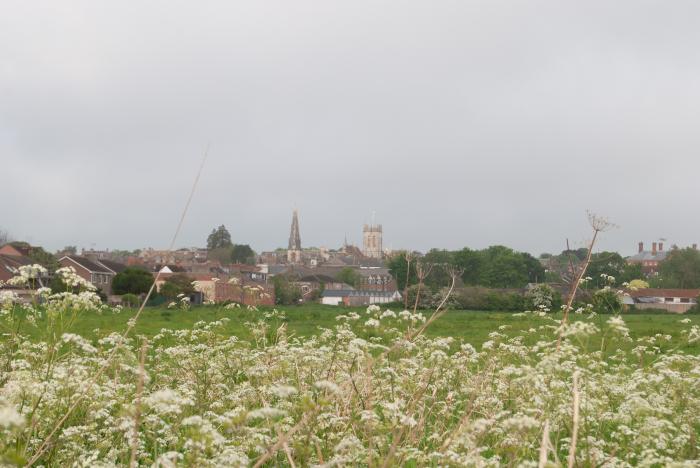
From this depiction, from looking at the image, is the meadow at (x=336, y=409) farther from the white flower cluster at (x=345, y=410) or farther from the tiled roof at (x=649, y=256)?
the tiled roof at (x=649, y=256)

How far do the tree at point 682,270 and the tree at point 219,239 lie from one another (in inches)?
4426

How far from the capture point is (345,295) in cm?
14800

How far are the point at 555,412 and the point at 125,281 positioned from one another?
7209 cm

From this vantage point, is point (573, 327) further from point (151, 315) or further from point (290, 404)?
point (151, 315)

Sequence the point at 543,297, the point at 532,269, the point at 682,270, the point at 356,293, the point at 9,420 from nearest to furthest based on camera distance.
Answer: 1. the point at 9,420
2. the point at 543,297
3. the point at 682,270
4. the point at 532,269
5. the point at 356,293

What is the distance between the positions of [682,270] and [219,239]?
382 feet

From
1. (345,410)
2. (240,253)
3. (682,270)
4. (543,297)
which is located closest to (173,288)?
(543,297)

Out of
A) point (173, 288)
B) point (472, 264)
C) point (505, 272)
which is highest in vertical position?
point (472, 264)

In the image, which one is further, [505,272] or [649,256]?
[649,256]

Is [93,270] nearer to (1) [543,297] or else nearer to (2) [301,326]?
(2) [301,326]

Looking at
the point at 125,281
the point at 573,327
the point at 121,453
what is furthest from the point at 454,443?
the point at 125,281

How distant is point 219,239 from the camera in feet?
640

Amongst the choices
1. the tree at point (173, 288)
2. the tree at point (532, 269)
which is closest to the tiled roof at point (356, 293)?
the tree at point (532, 269)

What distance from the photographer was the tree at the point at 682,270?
4742 inches
